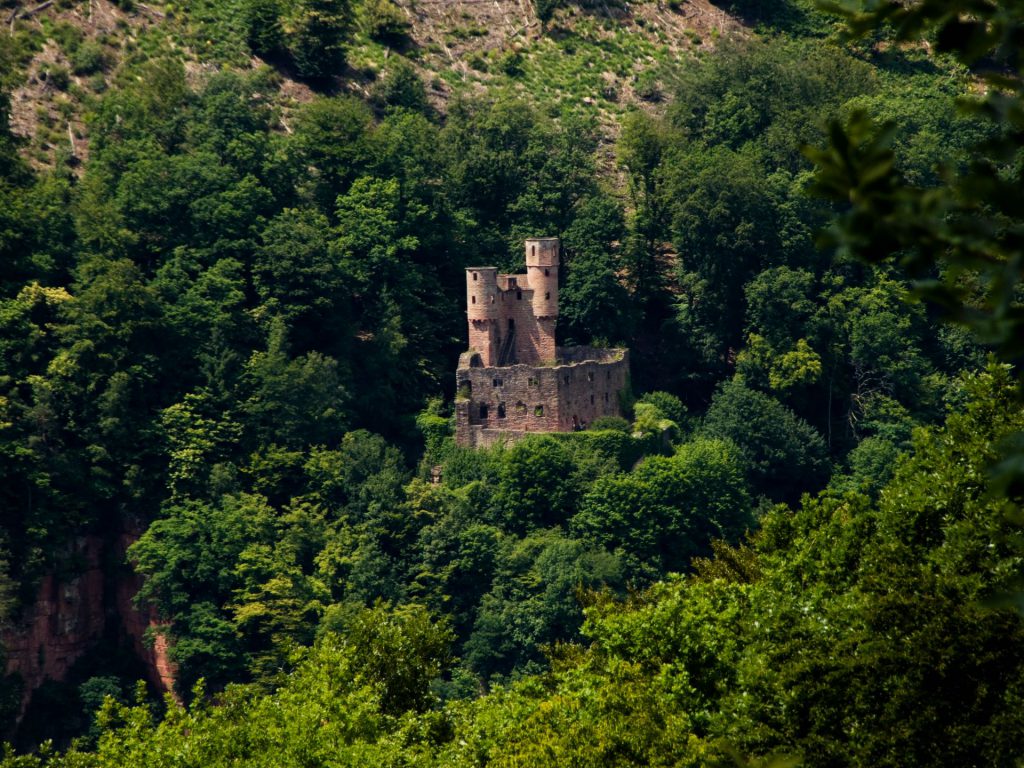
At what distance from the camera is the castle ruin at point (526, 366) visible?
71.6 m

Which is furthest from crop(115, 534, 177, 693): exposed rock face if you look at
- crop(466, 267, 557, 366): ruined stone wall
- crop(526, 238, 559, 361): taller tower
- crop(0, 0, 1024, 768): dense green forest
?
crop(526, 238, 559, 361): taller tower

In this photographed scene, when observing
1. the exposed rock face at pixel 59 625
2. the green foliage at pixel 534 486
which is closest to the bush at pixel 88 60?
the exposed rock face at pixel 59 625

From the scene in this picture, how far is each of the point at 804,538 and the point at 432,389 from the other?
36.9 meters

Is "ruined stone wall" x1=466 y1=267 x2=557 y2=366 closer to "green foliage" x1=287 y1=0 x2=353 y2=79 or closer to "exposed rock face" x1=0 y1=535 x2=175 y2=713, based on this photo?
"exposed rock face" x1=0 y1=535 x2=175 y2=713

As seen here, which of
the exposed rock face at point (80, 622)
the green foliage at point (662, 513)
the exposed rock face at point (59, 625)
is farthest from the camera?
the green foliage at point (662, 513)

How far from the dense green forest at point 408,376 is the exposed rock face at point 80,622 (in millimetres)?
570

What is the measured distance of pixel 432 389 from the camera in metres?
75.8

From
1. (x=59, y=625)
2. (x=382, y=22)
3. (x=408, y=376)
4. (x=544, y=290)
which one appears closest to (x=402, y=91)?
(x=382, y=22)

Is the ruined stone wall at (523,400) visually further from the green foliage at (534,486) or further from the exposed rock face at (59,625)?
the exposed rock face at (59,625)

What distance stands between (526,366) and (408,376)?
20.0 feet

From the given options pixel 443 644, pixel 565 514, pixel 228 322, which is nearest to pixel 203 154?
pixel 228 322

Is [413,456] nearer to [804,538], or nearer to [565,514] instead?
[565,514]

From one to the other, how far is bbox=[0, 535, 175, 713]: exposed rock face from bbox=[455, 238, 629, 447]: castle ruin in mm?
13465

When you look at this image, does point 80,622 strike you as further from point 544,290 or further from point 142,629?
point 544,290
